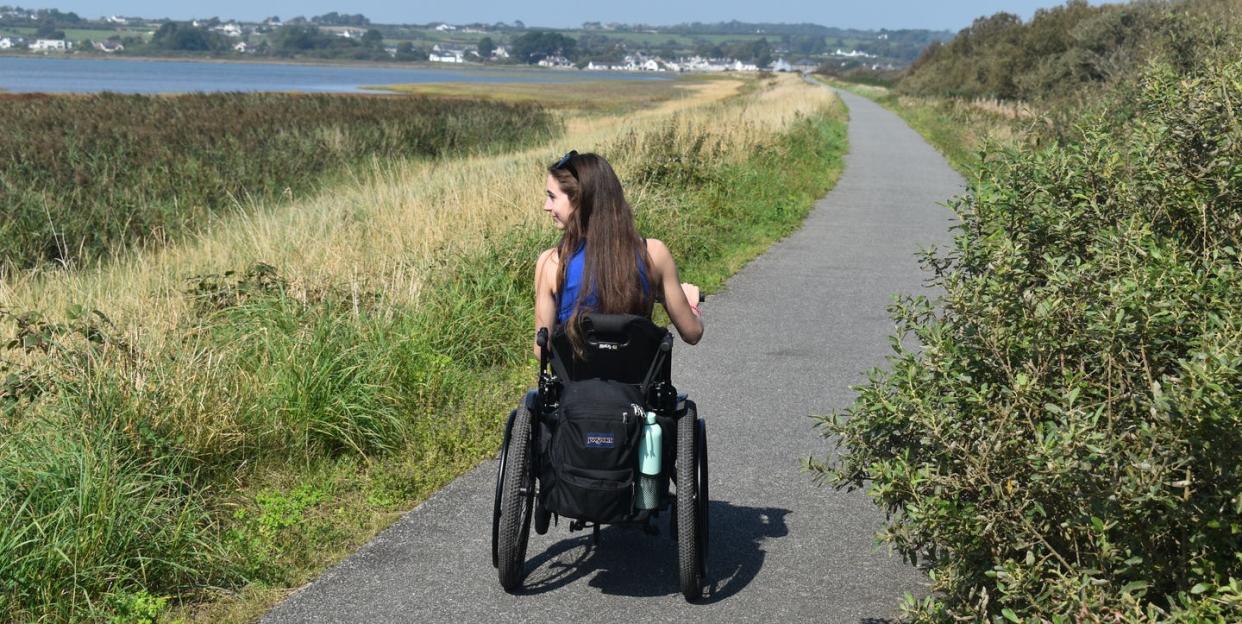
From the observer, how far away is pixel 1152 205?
3.99 m

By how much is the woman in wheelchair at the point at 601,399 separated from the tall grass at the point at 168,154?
5.59m

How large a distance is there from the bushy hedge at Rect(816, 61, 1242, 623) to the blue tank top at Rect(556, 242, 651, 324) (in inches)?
34.5

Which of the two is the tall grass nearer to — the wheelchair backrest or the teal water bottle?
the wheelchair backrest

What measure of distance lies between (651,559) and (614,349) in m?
1.20

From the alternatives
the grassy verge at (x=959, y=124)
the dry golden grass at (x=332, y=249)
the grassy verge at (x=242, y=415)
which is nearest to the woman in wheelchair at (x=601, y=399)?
the grassy verge at (x=242, y=415)

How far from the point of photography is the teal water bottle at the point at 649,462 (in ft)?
13.6

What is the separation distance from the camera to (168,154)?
19.7 m

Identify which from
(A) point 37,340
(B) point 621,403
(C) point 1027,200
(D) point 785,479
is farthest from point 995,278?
(A) point 37,340

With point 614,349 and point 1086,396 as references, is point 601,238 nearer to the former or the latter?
point 614,349

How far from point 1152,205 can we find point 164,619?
3644mm

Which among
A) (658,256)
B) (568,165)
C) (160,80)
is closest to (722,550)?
(658,256)

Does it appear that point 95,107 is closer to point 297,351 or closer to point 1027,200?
point 297,351

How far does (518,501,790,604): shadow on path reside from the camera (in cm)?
465

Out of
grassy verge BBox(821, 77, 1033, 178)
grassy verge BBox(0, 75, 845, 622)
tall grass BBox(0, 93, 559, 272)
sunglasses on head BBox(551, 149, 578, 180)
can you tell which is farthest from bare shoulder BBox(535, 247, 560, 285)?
grassy verge BBox(821, 77, 1033, 178)
